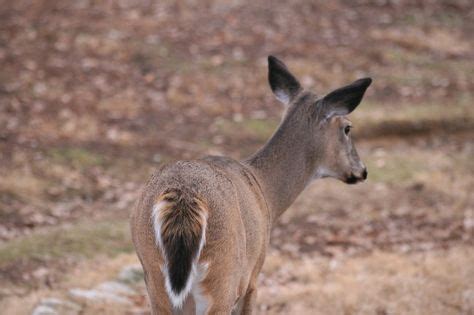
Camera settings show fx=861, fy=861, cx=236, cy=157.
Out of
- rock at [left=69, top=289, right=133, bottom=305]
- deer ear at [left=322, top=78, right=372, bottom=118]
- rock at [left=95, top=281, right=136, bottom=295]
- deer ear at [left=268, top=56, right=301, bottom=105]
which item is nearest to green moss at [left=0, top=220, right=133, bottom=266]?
rock at [left=95, top=281, right=136, bottom=295]

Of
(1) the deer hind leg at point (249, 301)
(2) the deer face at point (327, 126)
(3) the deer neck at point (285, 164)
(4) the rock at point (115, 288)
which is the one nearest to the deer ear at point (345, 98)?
(2) the deer face at point (327, 126)

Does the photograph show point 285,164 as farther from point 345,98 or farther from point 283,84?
point 283,84

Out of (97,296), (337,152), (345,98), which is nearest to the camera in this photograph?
(345,98)

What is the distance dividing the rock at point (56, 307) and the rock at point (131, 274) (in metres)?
0.92

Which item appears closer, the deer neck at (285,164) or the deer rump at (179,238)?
the deer rump at (179,238)

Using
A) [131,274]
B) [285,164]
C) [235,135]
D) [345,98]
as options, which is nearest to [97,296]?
[131,274]

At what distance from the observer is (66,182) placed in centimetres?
1218

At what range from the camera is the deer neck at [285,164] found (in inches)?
246

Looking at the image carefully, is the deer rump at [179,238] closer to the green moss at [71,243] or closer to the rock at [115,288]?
the rock at [115,288]

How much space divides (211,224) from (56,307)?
3846mm

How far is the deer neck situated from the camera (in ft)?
20.5

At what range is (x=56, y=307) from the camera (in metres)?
7.69

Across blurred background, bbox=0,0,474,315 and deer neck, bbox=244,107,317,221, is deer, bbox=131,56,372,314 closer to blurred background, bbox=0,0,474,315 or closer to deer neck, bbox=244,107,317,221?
deer neck, bbox=244,107,317,221

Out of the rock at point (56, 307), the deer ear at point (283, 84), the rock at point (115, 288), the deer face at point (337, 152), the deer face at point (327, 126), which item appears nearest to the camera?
the deer face at point (327, 126)
